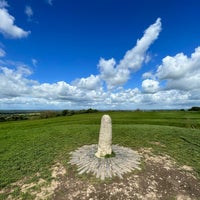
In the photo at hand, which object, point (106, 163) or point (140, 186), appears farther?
point (106, 163)

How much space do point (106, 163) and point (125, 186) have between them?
1862 mm

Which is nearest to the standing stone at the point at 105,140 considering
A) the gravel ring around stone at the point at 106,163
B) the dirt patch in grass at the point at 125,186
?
the gravel ring around stone at the point at 106,163

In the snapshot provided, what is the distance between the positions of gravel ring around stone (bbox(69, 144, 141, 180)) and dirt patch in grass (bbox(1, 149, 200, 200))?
1.23ft

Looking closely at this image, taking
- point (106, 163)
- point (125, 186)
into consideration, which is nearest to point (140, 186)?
point (125, 186)

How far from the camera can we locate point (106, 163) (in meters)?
7.50

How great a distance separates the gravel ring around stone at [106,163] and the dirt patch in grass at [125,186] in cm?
37

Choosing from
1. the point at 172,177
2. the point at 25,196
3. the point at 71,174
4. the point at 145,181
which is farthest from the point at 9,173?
the point at 172,177

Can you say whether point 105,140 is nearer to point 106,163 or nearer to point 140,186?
point 106,163

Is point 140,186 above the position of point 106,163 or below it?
below

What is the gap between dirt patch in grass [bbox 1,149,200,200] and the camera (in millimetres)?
5312

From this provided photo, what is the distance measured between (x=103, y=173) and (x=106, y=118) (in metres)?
3.02

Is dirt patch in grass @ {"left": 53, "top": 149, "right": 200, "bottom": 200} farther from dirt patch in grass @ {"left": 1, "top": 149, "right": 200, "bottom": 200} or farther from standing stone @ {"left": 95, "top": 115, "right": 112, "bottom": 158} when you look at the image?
standing stone @ {"left": 95, "top": 115, "right": 112, "bottom": 158}

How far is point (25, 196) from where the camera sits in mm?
5262

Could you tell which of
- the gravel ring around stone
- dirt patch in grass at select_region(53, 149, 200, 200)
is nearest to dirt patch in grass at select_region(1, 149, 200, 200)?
dirt patch in grass at select_region(53, 149, 200, 200)
